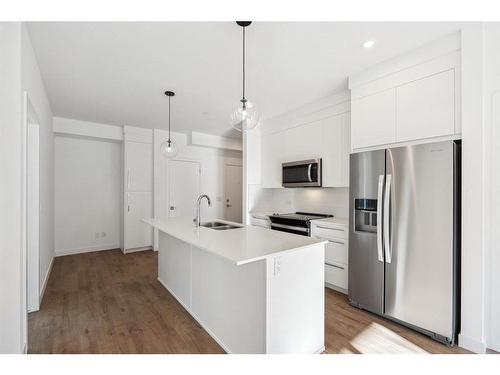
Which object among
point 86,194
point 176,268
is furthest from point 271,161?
point 86,194

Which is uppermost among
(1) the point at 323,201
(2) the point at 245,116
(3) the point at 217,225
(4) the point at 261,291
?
(2) the point at 245,116

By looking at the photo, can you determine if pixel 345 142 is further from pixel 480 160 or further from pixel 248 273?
pixel 248 273

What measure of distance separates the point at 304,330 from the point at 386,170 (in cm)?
156

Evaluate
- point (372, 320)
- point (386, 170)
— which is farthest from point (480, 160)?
point (372, 320)

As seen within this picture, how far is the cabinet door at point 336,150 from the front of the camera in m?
3.20

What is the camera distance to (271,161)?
14.1 ft

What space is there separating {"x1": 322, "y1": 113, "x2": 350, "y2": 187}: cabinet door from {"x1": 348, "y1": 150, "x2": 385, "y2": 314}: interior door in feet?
1.99

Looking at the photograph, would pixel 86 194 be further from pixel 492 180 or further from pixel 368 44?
pixel 492 180

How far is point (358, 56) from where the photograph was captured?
91.7 inches

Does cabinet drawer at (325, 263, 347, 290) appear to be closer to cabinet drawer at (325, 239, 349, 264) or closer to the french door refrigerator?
cabinet drawer at (325, 239, 349, 264)

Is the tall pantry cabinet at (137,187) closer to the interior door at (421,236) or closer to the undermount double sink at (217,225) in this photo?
the undermount double sink at (217,225)

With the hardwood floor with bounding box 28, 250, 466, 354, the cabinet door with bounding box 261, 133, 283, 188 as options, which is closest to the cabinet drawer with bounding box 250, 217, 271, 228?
the cabinet door with bounding box 261, 133, 283, 188

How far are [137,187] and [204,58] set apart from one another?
11.2 ft

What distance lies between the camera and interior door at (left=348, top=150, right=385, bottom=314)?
92.7 inches
